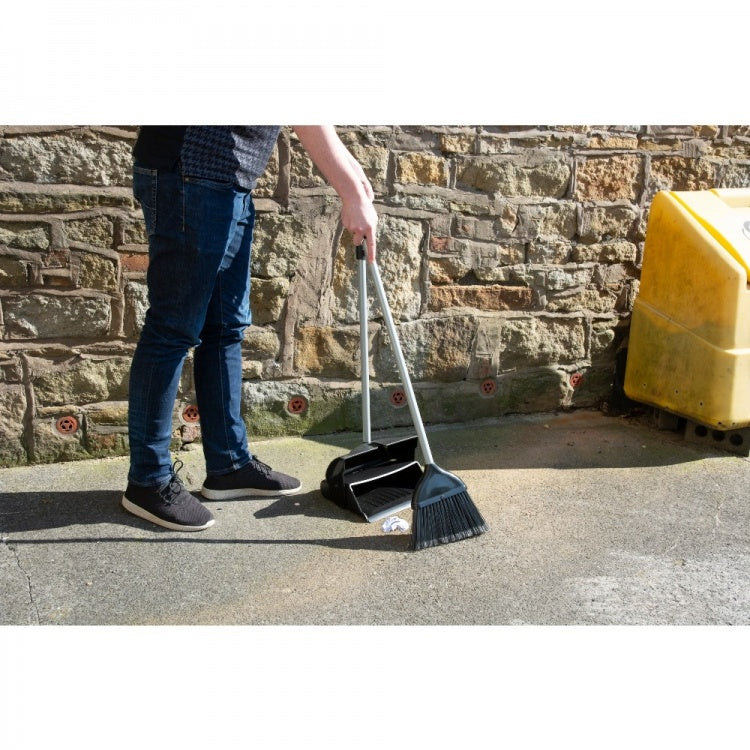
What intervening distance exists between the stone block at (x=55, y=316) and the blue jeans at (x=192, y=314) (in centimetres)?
55

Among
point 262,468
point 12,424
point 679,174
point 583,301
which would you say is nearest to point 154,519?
point 262,468

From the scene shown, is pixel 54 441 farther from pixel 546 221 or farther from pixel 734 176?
pixel 734 176

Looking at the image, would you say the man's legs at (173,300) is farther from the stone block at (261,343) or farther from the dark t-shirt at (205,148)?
the stone block at (261,343)

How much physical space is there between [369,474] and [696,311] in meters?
1.61

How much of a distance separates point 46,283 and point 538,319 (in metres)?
2.20

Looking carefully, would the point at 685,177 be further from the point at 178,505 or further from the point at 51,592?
the point at 51,592

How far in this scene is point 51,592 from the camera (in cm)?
265

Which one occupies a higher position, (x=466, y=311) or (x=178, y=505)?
(x=466, y=311)

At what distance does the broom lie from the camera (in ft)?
9.72

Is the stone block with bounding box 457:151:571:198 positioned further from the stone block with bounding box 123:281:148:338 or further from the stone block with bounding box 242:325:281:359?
the stone block with bounding box 123:281:148:338

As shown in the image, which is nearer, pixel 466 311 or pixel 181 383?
pixel 181 383

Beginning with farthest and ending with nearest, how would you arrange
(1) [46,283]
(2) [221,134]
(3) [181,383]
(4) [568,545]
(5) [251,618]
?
(3) [181,383] → (1) [46,283] → (4) [568,545] → (2) [221,134] → (5) [251,618]

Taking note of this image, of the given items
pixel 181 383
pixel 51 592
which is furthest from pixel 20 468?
pixel 51 592

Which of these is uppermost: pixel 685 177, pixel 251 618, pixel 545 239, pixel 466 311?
pixel 685 177
